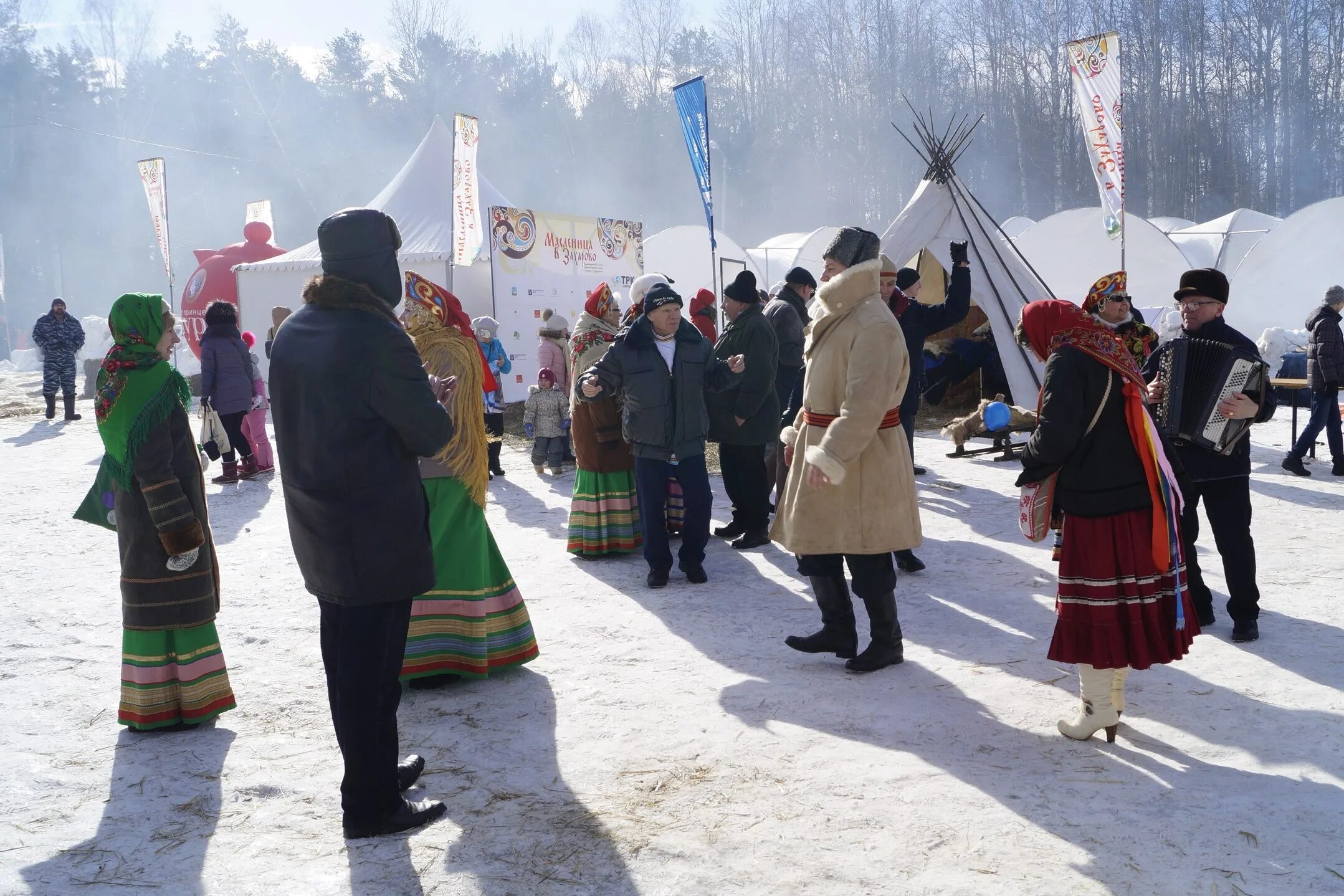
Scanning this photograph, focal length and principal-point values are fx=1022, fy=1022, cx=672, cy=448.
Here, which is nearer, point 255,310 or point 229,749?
point 229,749

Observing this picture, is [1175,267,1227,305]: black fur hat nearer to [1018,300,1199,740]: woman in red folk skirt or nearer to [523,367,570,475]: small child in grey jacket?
[1018,300,1199,740]: woman in red folk skirt

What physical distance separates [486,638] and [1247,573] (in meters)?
3.16

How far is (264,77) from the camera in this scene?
4434 cm

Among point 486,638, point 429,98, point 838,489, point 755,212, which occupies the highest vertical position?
point 429,98

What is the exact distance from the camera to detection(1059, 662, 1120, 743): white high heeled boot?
330 cm

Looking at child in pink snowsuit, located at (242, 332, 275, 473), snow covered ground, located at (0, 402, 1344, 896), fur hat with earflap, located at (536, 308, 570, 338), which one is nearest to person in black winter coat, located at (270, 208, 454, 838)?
snow covered ground, located at (0, 402, 1344, 896)

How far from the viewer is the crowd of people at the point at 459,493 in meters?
2.59

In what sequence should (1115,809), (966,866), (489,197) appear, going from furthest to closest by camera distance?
1. (489,197)
2. (1115,809)
3. (966,866)

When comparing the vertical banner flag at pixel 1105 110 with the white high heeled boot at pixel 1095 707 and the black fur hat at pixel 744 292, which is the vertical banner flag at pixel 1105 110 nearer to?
the black fur hat at pixel 744 292

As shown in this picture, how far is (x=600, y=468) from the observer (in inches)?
236

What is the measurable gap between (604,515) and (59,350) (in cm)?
1153

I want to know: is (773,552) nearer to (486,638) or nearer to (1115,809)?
(486,638)

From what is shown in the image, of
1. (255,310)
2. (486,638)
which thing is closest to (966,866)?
(486,638)

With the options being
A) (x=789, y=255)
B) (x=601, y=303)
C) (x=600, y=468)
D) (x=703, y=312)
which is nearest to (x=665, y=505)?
(x=600, y=468)
